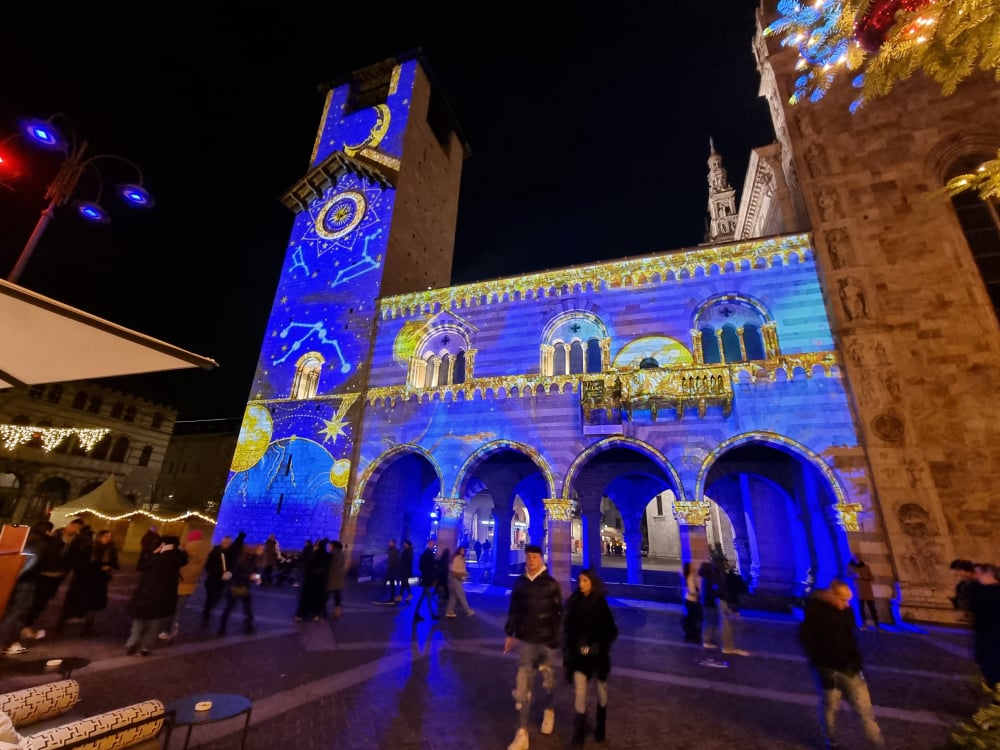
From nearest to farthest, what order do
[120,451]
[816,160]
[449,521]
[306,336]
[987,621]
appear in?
[987,621], [449,521], [816,160], [306,336], [120,451]

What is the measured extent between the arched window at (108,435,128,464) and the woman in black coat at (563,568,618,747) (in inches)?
1596

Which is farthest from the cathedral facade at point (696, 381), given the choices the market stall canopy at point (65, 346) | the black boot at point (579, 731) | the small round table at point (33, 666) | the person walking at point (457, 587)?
the market stall canopy at point (65, 346)

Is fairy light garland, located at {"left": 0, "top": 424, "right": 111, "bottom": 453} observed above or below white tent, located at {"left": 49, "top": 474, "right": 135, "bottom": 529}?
above

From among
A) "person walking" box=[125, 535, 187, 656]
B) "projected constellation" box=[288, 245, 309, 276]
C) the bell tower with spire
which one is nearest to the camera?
"person walking" box=[125, 535, 187, 656]

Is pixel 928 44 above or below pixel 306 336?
below

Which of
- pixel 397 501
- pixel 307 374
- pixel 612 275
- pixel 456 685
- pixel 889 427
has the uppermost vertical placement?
pixel 612 275

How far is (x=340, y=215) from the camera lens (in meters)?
22.4

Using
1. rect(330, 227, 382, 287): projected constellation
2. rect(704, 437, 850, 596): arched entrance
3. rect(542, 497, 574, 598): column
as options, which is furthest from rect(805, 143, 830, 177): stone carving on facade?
rect(330, 227, 382, 287): projected constellation

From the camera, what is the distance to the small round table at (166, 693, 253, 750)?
320cm

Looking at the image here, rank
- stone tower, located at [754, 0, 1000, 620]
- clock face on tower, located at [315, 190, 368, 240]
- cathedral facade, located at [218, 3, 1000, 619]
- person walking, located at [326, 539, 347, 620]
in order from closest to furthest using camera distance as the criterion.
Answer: person walking, located at [326, 539, 347, 620]
stone tower, located at [754, 0, 1000, 620]
cathedral facade, located at [218, 3, 1000, 619]
clock face on tower, located at [315, 190, 368, 240]

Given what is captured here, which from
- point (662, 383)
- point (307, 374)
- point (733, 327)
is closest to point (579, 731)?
point (662, 383)

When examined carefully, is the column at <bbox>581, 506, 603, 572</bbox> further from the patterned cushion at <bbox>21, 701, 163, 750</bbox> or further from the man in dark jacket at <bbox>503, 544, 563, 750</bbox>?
the patterned cushion at <bbox>21, 701, 163, 750</bbox>

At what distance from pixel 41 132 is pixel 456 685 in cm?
1031

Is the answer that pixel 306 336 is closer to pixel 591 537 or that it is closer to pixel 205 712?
pixel 591 537
